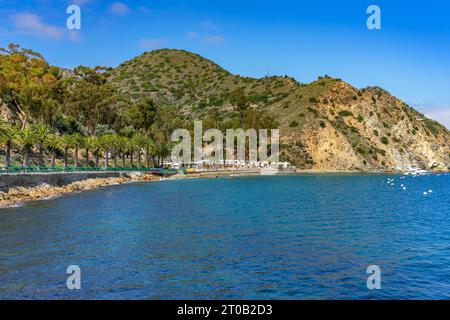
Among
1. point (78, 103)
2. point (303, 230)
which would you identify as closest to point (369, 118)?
point (78, 103)

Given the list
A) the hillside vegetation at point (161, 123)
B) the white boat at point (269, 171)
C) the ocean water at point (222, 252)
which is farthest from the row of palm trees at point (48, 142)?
the white boat at point (269, 171)

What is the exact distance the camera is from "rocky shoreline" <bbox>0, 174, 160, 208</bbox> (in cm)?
5741

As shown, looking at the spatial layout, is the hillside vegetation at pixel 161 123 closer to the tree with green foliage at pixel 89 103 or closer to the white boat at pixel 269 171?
the tree with green foliage at pixel 89 103

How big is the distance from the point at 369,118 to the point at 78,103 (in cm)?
12285

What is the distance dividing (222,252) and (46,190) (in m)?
49.2

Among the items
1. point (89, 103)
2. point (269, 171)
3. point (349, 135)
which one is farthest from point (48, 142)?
point (349, 135)

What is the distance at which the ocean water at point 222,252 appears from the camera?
20672 millimetres

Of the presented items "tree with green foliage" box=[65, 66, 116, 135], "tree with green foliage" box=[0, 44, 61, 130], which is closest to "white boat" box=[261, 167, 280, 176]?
"tree with green foliage" box=[65, 66, 116, 135]

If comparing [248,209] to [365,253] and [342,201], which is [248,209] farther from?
[365,253]

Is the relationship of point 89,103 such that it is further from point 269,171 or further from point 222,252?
point 222,252

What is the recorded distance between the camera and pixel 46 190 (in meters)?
69.1

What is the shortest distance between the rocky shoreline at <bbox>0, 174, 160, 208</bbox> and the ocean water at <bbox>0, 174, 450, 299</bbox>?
26.4 feet

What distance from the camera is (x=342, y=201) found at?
62469 mm

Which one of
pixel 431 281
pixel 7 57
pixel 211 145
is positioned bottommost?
pixel 431 281
